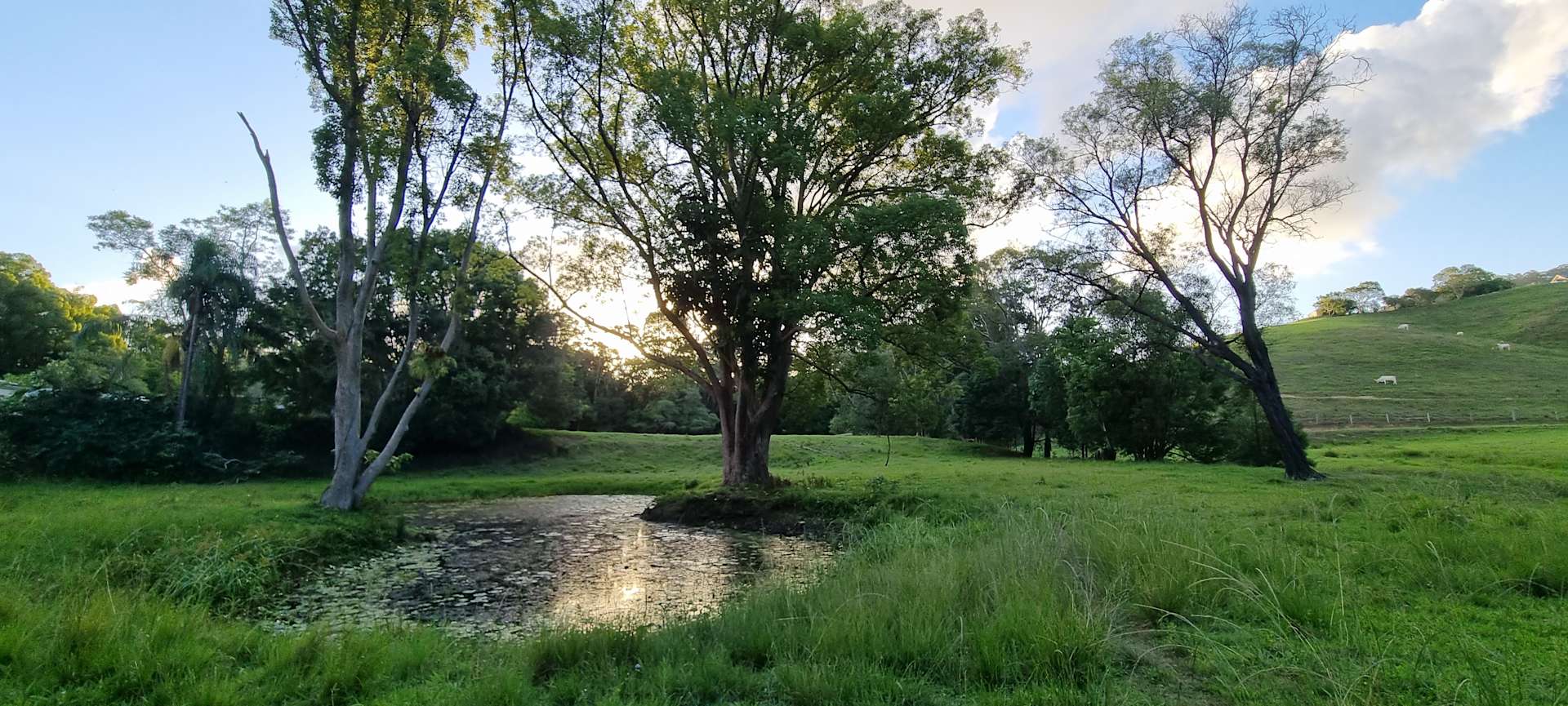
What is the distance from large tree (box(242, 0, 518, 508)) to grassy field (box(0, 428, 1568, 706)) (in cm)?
576

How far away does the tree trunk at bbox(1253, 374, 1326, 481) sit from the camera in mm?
19078

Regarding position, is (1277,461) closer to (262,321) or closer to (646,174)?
(646,174)

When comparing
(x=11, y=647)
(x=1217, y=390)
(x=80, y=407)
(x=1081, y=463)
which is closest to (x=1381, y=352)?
(x=1217, y=390)

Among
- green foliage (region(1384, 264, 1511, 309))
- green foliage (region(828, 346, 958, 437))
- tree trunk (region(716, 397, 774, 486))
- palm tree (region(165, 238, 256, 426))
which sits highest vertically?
green foliage (region(1384, 264, 1511, 309))

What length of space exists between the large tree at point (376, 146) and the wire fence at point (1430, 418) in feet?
152

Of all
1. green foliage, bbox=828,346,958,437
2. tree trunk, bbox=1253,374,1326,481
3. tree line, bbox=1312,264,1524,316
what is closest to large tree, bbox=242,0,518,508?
green foliage, bbox=828,346,958,437

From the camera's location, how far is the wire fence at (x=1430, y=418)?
37.0 m

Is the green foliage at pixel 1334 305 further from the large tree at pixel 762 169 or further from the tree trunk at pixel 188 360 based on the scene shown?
the tree trunk at pixel 188 360

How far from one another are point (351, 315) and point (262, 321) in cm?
1868

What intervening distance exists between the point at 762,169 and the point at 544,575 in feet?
41.4

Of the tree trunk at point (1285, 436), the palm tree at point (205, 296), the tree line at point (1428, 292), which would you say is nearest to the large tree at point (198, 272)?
the palm tree at point (205, 296)

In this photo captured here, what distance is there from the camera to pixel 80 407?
24406 mm

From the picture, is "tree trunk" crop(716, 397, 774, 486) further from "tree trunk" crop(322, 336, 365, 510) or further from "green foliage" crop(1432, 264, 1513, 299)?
"green foliage" crop(1432, 264, 1513, 299)

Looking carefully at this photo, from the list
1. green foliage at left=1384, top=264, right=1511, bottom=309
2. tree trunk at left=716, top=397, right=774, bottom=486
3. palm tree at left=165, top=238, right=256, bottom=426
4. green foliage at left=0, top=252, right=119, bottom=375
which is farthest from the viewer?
green foliage at left=1384, top=264, right=1511, bottom=309
